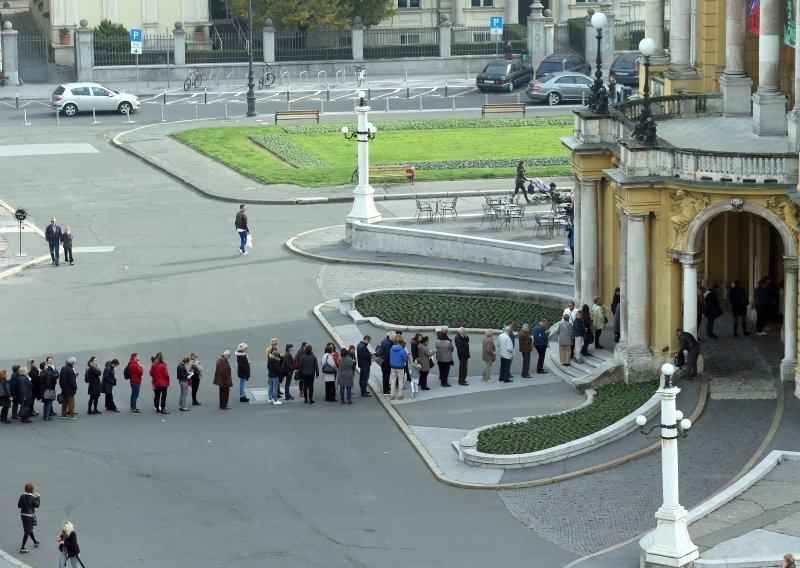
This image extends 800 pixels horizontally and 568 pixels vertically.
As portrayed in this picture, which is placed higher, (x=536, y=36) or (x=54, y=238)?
(x=536, y=36)

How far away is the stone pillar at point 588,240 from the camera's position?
41141 millimetres

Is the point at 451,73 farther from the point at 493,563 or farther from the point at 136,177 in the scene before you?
the point at 493,563

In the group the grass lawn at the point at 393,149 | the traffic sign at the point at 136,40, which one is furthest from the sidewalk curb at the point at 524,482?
the traffic sign at the point at 136,40

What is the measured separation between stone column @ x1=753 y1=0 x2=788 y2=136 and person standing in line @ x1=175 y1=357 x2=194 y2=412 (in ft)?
42.8

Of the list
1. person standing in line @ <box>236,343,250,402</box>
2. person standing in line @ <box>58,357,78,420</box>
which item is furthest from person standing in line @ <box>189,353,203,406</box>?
person standing in line @ <box>58,357,78,420</box>

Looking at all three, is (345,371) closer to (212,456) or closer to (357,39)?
(212,456)

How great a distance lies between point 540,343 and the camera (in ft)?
129

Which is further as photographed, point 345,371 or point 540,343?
point 540,343

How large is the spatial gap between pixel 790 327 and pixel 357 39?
188 feet

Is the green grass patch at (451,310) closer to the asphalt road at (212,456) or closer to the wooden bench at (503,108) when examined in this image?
the asphalt road at (212,456)

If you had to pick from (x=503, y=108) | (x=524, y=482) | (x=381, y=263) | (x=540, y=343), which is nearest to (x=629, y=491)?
(x=524, y=482)

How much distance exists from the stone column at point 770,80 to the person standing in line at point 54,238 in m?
20.7

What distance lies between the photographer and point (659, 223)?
36.5 metres

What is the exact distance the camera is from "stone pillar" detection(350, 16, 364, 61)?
8981 cm
